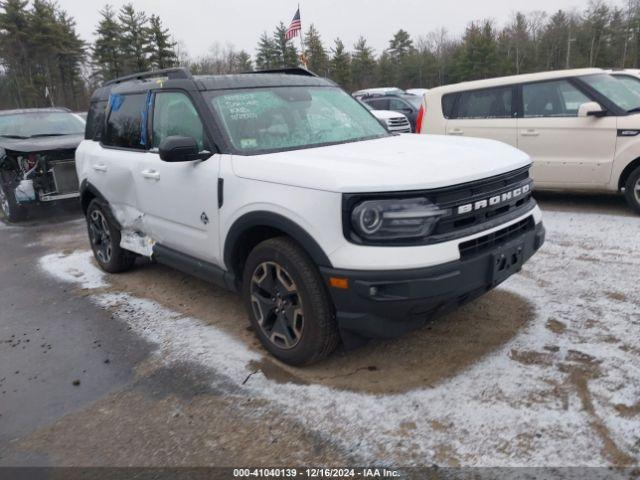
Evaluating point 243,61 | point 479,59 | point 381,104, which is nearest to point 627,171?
point 381,104

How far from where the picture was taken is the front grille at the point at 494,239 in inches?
113

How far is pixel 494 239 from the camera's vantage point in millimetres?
3057

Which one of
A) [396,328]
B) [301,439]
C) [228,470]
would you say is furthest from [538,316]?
[228,470]

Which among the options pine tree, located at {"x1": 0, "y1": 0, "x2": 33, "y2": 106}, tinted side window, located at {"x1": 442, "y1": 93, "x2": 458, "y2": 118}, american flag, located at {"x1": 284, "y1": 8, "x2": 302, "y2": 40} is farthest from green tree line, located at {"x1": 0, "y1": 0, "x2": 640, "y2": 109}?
tinted side window, located at {"x1": 442, "y1": 93, "x2": 458, "y2": 118}

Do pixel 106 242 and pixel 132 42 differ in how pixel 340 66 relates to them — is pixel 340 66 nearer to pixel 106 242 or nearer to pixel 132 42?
pixel 132 42

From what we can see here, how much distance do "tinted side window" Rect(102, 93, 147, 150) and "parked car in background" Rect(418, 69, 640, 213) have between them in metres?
4.87

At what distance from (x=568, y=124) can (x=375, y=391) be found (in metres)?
5.09

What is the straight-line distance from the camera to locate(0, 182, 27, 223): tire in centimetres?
826

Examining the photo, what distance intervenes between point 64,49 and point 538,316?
52.9 metres

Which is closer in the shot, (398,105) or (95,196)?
(95,196)

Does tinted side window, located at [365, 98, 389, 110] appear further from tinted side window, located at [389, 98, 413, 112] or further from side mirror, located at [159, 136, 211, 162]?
side mirror, located at [159, 136, 211, 162]

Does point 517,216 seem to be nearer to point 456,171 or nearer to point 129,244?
point 456,171

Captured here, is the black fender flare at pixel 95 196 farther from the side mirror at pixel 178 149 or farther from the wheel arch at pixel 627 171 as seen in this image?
the wheel arch at pixel 627 171

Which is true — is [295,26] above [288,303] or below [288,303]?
above
